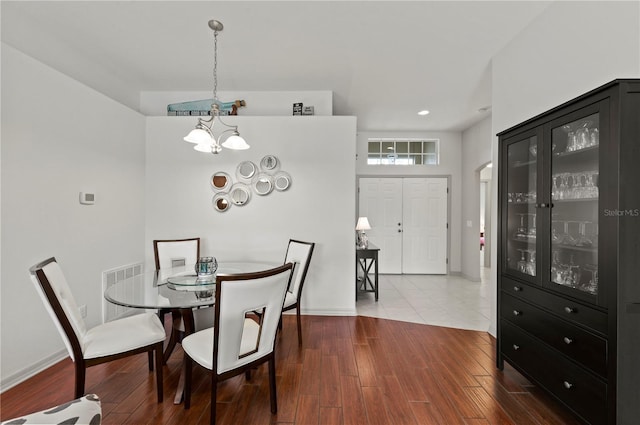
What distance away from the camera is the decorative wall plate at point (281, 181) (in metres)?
3.66

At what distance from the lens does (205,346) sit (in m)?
1.75

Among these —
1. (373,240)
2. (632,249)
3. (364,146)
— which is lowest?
(373,240)

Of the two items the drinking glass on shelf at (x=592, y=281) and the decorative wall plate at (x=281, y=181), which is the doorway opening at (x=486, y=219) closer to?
the decorative wall plate at (x=281, y=181)

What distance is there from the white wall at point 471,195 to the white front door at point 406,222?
0.40m

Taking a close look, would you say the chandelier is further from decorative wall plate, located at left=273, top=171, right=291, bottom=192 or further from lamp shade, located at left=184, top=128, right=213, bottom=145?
decorative wall plate, located at left=273, top=171, right=291, bottom=192

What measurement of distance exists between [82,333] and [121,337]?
216 mm

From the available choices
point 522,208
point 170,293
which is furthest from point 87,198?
point 522,208

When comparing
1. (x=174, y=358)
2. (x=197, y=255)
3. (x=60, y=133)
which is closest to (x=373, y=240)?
(x=197, y=255)

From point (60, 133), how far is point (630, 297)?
13.5 ft

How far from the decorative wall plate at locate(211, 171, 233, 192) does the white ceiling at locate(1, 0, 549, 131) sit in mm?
1182

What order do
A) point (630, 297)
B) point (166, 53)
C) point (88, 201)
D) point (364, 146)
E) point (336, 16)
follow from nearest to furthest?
1. point (630, 297)
2. point (336, 16)
3. point (88, 201)
4. point (166, 53)
5. point (364, 146)

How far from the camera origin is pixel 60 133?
257 centimetres

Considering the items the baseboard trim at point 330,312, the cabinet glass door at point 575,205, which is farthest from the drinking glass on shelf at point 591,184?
the baseboard trim at point 330,312

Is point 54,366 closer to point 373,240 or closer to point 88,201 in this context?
point 88,201
